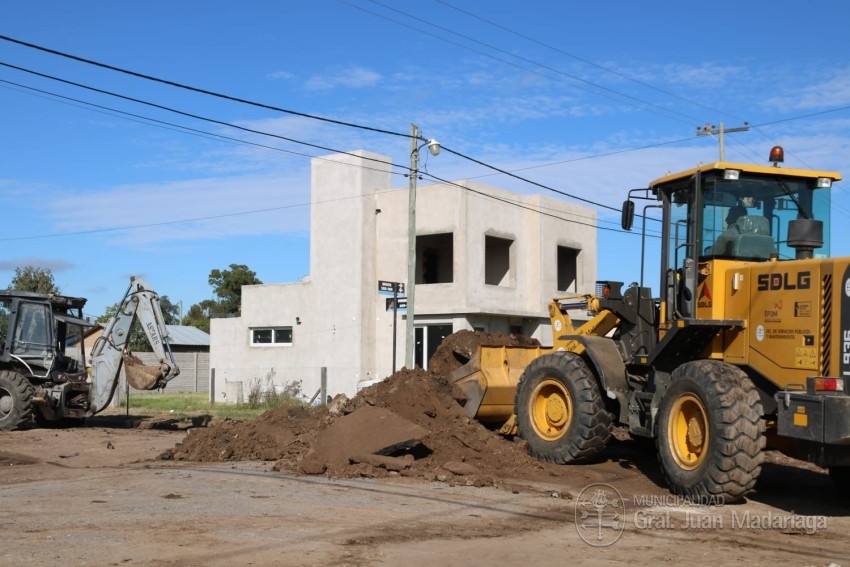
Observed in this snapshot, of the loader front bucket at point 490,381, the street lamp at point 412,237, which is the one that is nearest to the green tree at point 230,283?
the street lamp at point 412,237

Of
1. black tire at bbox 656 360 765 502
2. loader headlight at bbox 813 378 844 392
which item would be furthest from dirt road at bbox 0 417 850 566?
loader headlight at bbox 813 378 844 392

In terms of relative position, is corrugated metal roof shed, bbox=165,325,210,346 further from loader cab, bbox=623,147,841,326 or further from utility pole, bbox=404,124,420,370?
loader cab, bbox=623,147,841,326

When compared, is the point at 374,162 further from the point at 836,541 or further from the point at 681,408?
the point at 836,541

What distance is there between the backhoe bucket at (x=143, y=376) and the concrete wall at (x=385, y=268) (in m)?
12.4

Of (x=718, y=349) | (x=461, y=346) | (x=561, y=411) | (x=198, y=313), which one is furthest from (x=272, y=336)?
(x=198, y=313)

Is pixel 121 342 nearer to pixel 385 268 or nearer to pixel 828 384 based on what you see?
pixel 385 268

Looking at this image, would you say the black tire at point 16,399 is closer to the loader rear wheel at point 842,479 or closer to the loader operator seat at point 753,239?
the loader operator seat at point 753,239

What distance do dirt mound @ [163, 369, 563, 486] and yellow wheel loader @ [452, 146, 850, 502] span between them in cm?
83

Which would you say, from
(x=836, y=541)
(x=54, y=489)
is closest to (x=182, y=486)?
(x=54, y=489)

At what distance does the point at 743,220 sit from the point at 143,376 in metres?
13.3

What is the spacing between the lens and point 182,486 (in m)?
11.4

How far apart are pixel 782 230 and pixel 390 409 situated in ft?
19.4

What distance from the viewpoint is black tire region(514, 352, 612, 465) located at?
12289 mm

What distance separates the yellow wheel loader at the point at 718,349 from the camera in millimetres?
9562
